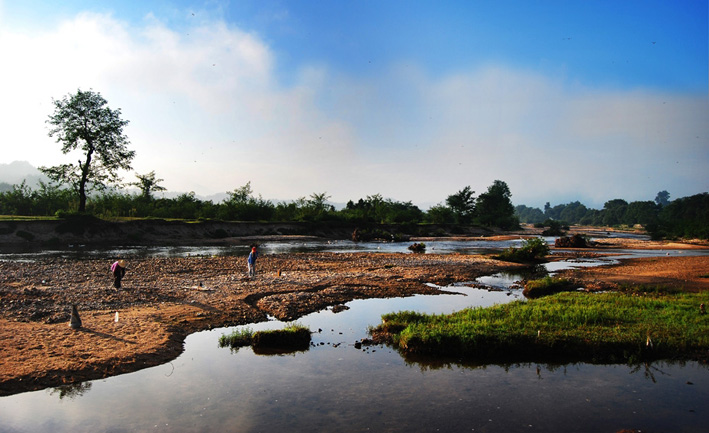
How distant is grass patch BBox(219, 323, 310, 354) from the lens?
40.1 ft

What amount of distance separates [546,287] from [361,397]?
47.9 ft

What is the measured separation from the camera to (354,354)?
38.6ft

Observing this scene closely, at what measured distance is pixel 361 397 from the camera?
916cm

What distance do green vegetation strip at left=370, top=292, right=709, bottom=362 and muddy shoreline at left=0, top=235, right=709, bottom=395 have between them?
17.3ft

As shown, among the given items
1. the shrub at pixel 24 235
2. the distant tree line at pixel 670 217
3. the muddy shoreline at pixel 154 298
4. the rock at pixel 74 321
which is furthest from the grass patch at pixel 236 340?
the distant tree line at pixel 670 217

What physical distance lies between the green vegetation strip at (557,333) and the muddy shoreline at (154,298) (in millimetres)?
5263

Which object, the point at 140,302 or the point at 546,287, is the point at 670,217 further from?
the point at 140,302

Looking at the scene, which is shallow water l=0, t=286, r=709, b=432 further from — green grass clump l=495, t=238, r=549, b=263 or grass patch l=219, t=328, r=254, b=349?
green grass clump l=495, t=238, r=549, b=263

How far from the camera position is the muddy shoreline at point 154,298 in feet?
33.7

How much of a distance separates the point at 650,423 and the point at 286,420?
7096 mm

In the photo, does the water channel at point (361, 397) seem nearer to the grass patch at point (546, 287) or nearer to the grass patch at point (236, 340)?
the grass patch at point (236, 340)

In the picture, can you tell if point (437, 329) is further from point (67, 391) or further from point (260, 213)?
point (260, 213)

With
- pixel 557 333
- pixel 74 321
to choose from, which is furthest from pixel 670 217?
pixel 74 321

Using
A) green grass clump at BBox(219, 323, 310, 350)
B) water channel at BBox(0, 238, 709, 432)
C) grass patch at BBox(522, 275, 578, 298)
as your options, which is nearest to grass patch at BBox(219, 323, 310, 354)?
green grass clump at BBox(219, 323, 310, 350)
